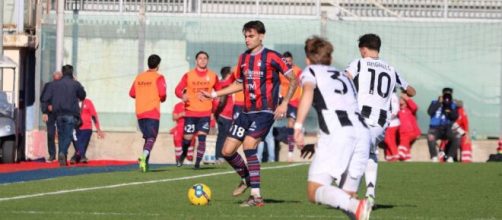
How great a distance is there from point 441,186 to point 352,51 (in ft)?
44.5

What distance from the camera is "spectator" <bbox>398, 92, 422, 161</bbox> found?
105ft

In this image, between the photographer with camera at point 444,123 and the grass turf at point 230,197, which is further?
the photographer with camera at point 444,123

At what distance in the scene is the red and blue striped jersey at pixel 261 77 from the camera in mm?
16531

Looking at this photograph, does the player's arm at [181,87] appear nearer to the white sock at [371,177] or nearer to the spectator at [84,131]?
the spectator at [84,131]

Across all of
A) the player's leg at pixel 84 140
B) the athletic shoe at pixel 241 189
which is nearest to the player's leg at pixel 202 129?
the player's leg at pixel 84 140

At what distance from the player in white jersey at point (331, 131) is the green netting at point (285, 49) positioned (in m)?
20.4

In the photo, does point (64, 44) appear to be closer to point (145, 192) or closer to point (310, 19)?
point (310, 19)

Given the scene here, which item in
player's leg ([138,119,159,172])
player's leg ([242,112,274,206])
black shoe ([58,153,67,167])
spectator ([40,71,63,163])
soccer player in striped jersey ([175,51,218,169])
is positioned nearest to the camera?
player's leg ([242,112,274,206])

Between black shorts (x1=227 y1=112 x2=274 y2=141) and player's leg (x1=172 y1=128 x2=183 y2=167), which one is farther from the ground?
black shorts (x1=227 y1=112 x2=274 y2=141)

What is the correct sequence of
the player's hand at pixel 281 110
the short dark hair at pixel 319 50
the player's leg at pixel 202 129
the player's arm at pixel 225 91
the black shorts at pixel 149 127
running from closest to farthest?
1. the short dark hair at pixel 319 50
2. the player's hand at pixel 281 110
3. the player's arm at pixel 225 91
4. the black shorts at pixel 149 127
5. the player's leg at pixel 202 129

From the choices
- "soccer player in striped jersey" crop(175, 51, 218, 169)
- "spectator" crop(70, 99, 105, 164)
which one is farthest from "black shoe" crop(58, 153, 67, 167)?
"soccer player in striped jersey" crop(175, 51, 218, 169)

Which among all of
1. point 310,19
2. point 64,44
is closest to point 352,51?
point 310,19

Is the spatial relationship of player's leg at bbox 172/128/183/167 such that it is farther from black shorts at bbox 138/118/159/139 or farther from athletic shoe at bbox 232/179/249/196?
athletic shoe at bbox 232/179/249/196

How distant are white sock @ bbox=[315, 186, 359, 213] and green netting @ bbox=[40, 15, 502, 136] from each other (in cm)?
2102
